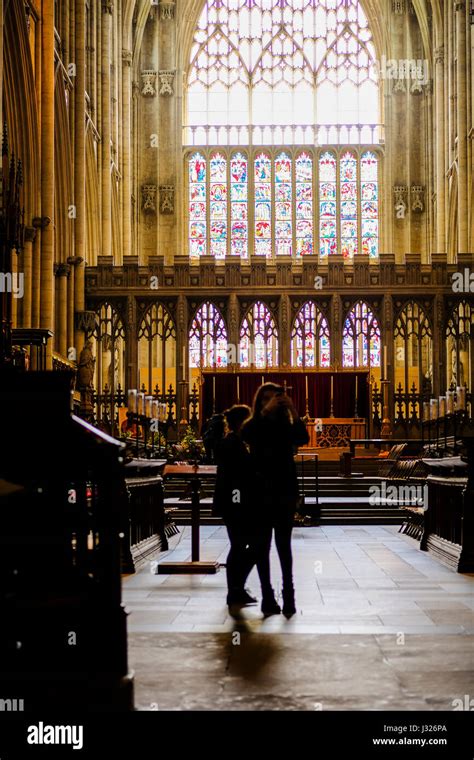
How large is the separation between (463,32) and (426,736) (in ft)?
77.9

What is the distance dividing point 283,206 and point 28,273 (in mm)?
14700

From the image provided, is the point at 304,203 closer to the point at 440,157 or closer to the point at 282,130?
the point at 282,130

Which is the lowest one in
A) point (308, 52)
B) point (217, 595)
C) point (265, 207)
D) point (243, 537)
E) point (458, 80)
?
point (217, 595)

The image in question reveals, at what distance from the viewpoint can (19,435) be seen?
4.26 m

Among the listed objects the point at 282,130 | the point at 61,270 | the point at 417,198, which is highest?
the point at 282,130

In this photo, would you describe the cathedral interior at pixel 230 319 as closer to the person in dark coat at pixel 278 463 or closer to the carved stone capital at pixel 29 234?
the carved stone capital at pixel 29 234

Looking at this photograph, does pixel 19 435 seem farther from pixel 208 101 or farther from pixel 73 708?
pixel 208 101

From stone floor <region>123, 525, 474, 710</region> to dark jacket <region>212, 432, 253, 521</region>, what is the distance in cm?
60

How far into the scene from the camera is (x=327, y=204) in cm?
2959

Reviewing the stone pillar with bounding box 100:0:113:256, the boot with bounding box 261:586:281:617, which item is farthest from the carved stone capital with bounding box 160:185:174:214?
the boot with bounding box 261:586:281:617

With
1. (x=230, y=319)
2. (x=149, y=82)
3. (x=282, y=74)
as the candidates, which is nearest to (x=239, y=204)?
(x=282, y=74)

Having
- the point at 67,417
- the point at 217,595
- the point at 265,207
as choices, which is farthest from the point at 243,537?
the point at 265,207

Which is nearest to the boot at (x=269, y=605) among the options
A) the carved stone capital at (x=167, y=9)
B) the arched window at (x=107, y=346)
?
the arched window at (x=107, y=346)

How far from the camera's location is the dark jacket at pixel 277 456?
5844 millimetres
